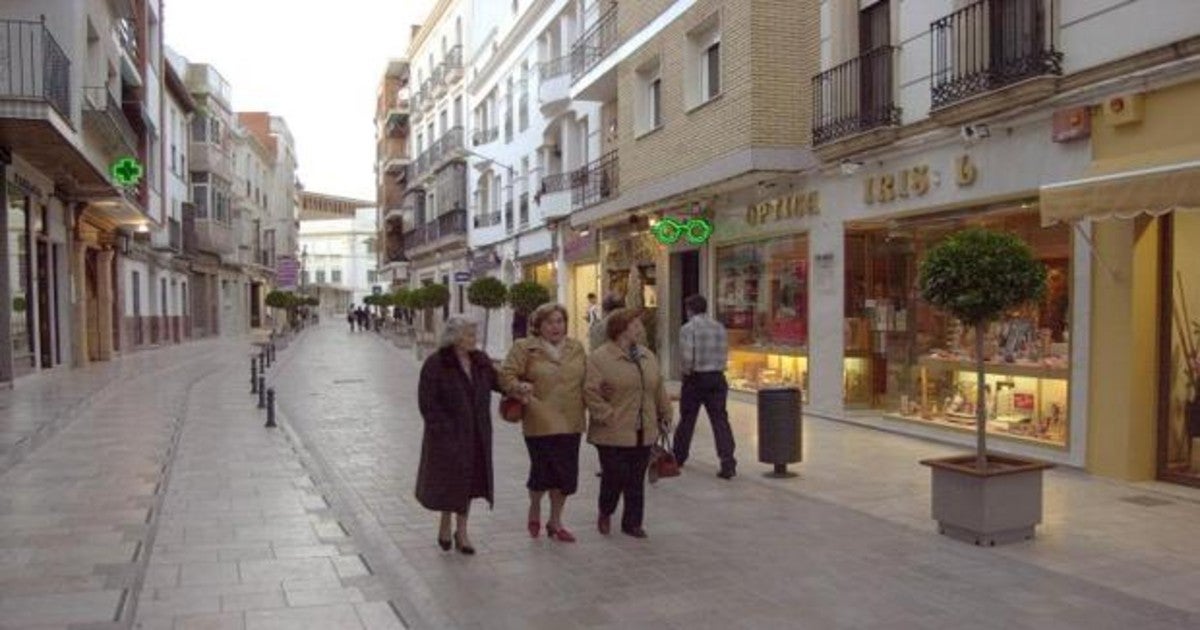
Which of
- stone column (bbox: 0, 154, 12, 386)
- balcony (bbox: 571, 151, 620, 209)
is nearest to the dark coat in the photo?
stone column (bbox: 0, 154, 12, 386)

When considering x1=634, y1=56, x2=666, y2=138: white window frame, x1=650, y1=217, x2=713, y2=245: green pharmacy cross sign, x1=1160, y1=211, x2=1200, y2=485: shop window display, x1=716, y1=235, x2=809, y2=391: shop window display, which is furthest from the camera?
x1=634, y1=56, x2=666, y2=138: white window frame

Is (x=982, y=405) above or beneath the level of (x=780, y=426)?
above

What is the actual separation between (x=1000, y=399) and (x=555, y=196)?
56.5 feet

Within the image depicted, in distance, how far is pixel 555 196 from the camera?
88.1 ft

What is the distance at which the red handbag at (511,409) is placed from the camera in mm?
6688

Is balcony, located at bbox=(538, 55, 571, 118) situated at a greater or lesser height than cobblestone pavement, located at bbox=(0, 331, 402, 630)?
greater

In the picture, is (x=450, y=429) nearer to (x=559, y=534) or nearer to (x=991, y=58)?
(x=559, y=534)

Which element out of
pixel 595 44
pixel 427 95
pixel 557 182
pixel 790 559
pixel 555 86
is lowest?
pixel 790 559

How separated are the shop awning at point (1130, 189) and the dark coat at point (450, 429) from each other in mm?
5056

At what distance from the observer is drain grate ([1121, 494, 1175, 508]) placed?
8.08 meters

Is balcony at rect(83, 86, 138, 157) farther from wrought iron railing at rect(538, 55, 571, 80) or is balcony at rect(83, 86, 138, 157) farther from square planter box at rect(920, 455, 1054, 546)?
square planter box at rect(920, 455, 1054, 546)

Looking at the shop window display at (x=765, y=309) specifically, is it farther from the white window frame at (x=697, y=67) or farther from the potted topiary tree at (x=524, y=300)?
the potted topiary tree at (x=524, y=300)

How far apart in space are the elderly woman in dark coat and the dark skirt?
468 mm

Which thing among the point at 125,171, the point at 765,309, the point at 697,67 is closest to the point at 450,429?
the point at 765,309
